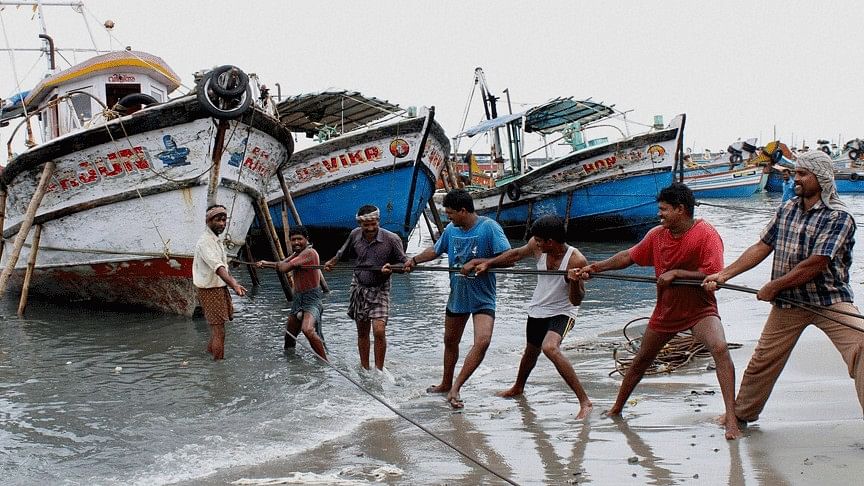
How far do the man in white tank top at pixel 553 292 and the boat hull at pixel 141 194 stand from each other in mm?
5004

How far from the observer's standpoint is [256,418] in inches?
231

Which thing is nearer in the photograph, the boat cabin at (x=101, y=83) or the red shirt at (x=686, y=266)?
the red shirt at (x=686, y=266)

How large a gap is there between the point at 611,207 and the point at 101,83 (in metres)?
12.7

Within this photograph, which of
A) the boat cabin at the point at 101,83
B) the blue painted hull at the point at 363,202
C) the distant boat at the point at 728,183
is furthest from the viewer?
the distant boat at the point at 728,183

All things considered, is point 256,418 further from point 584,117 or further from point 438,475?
point 584,117

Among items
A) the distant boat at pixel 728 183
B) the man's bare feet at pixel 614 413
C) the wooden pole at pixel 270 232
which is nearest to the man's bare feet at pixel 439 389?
the man's bare feet at pixel 614 413

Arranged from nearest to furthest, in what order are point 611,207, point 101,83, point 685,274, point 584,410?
point 685,274 < point 584,410 < point 101,83 < point 611,207

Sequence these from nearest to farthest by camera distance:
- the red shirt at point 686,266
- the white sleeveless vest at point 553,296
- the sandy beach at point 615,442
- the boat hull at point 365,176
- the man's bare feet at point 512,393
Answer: the sandy beach at point 615,442 < the red shirt at point 686,266 < the white sleeveless vest at point 553,296 < the man's bare feet at point 512,393 < the boat hull at point 365,176

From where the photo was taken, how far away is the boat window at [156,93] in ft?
40.6

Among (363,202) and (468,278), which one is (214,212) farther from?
(363,202)

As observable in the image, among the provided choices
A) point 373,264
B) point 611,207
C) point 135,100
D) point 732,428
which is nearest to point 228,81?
point 135,100

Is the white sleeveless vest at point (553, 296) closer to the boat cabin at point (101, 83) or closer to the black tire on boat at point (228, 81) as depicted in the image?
the black tire on boat at point (228, 81)

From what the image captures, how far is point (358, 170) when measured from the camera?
16359 mm

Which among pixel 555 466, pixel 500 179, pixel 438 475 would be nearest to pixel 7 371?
pixel 438 475
